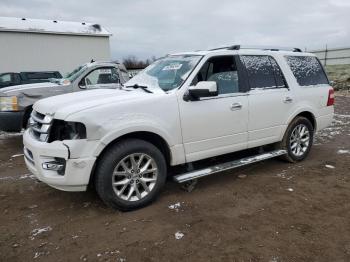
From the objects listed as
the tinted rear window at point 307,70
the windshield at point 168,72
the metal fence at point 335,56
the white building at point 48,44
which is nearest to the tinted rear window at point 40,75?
the white building at point 48,44

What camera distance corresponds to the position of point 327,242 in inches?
129

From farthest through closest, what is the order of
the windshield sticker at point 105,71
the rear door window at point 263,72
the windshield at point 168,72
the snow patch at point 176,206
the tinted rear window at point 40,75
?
the tinted rear window at point 40,75 → the windshield sticker at point 105,71 → the rear door window at point 263,72 → the windshield at point 168,72 → the snow patch at point 176,206

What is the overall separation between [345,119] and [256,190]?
21.7ft

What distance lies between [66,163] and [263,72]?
321 cm

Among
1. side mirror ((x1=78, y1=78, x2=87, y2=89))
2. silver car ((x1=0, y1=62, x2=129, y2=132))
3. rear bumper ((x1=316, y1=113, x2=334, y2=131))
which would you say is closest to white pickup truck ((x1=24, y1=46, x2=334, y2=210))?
rear bumper ((x1=316, y1=113, x2=334, y2=131))

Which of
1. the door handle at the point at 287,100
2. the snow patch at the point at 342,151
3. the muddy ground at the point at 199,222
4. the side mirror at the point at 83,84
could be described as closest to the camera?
the muddy ground at the point at 199,222

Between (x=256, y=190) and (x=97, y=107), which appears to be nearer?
(x=97, y=107)

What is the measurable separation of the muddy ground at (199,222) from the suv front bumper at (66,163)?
0.49m

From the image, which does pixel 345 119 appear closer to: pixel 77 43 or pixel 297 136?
pixel 297 136

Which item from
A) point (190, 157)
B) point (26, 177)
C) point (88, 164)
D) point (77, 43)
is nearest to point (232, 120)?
point (190, 157)

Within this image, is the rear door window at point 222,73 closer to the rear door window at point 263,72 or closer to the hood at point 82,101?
the rear door window at point 263,72

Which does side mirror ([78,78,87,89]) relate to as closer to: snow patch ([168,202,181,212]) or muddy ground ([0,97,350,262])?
muddy ground ([0,97,350,262])

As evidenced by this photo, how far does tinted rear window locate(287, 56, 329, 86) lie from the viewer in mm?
5633

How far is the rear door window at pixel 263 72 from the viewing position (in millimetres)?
5012
